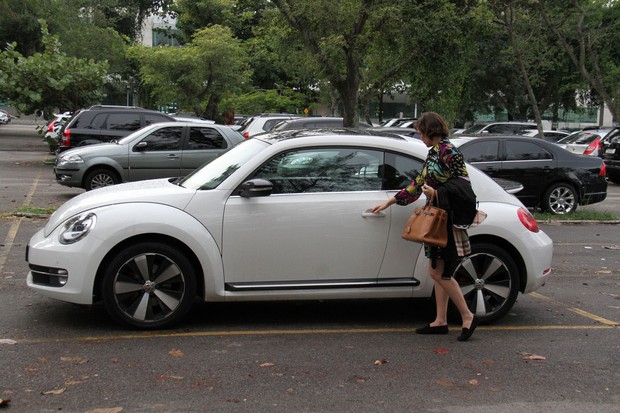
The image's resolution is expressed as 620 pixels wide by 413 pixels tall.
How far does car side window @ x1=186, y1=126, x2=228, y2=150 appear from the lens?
1491cm

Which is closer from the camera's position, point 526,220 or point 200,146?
point 526,220

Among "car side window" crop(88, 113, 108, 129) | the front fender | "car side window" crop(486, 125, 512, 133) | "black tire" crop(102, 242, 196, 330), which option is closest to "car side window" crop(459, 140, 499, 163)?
the front fender

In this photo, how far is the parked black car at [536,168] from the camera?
14.0m

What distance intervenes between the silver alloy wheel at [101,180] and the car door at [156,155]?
0.40 m

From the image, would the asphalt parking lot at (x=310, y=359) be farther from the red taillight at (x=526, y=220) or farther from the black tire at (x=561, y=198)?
the black tire at (x=561, y=198)

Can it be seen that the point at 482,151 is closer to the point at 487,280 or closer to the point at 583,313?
the point at 583,313

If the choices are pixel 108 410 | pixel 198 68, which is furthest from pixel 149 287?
pixel 198 68

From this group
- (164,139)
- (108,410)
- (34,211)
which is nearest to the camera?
(108,410)

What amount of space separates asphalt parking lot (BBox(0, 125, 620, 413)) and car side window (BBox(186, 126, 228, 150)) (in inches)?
301

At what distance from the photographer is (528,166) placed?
13992mm

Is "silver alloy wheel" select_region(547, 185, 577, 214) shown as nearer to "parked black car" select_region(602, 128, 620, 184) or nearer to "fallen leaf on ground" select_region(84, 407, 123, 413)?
"parked black car" select_region(602, 128, 620, 184)

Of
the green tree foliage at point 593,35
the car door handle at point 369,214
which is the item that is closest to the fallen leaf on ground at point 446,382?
the car door handle at point 369,214

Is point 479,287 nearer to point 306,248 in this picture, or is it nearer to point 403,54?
point 306,248

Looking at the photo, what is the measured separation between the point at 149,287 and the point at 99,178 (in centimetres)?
923
